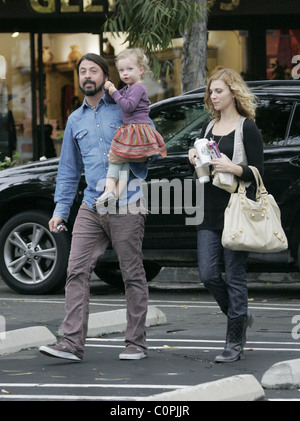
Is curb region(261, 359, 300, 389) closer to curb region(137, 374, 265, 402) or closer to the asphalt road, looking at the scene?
the asphalt road

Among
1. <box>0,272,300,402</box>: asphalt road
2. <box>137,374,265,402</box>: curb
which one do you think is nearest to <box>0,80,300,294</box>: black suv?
<box>0,272,300,402</box>: asphalt road

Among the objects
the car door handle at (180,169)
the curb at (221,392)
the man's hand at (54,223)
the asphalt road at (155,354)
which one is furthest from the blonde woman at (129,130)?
the car door handle at (180,169)

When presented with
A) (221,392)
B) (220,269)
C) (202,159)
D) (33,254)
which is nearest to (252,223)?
(220,269)

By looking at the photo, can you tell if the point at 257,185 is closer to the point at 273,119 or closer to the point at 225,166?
the point at 225,166

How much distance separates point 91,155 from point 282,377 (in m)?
1.91

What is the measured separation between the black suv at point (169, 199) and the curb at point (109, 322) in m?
1.71

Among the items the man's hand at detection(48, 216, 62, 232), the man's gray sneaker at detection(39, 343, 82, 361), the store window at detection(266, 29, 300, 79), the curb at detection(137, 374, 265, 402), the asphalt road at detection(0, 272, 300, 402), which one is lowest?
the asphalt road at detection(0, 272, 300, 402)

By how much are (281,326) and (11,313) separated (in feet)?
7.55

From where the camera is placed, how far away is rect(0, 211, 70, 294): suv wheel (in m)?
10.4

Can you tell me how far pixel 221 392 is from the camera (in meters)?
5.32

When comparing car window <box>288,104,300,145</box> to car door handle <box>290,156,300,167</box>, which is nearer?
car door handle <box>290,156,300,167</box>

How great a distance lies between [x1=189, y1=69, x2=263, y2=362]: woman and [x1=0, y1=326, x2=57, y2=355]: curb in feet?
4.29

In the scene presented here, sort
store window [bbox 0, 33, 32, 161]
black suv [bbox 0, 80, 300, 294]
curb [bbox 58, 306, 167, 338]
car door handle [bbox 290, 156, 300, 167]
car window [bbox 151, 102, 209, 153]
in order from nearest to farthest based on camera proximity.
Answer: curb [bbox 58, 306, 167, 338] → car door handle [bbox 290, 156, 300, 167] → black suv [bbox 0, 80, 300, 294] → car window [bbox 151, 102, 209, 153] → store window [bbox 0, 33, 32, 161]

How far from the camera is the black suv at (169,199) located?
386 inches
